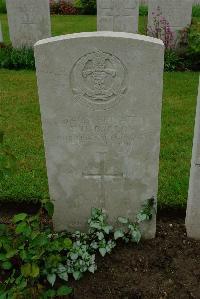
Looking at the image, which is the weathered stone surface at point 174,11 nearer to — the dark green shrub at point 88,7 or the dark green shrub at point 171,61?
the dark green shrub at point 171,61

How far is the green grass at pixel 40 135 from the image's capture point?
4262 millimetres

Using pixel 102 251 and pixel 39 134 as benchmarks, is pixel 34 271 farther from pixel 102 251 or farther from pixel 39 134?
pixel 39 134

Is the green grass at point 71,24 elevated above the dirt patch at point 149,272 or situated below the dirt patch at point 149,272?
above

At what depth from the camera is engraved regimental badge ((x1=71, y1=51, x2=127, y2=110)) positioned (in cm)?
294

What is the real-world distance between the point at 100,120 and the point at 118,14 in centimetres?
533

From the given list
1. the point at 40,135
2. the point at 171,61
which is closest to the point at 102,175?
the point at 40,135

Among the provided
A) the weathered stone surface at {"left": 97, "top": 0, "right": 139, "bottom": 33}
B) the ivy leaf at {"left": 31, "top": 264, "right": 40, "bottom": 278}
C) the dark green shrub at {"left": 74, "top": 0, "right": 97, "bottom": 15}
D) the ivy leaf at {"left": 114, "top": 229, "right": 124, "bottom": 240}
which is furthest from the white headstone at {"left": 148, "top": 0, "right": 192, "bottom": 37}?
the ivy leaf at {"left": 31, "top": 264, "right": 40, "bottom": 278}

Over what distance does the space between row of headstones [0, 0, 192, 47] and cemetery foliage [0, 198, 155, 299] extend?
535 cm

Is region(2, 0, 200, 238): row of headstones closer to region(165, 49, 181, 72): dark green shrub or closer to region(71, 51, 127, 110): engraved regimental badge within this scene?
region(71, 51, 127, 110): engraved regimental badge

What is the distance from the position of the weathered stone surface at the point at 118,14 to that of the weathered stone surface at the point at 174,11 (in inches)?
13.2

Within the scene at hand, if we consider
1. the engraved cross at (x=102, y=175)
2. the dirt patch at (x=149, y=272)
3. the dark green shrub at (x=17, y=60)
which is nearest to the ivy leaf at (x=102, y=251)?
the dirt patch at (x=149, y=272)

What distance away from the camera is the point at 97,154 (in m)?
3.30

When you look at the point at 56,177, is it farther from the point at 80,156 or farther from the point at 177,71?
the point at 177,71

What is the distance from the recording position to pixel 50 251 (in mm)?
3078
